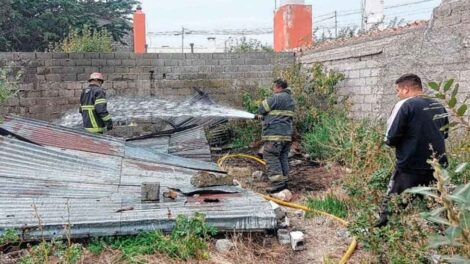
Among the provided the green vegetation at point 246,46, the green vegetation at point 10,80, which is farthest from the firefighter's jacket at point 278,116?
the green vegetation at point 246,46

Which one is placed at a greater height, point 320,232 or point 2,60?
point 2,60

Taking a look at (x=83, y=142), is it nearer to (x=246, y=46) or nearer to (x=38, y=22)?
(x=246, y=46)

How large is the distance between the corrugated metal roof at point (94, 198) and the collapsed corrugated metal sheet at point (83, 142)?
222 mm

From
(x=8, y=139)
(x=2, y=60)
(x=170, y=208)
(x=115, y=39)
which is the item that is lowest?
(x=170, y=208)

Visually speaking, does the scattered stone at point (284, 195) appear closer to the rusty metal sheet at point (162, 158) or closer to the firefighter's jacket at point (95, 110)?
the rusty metal sheet at point (162, 158)

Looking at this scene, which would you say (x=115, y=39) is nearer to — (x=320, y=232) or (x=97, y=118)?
(x=97, y=118)

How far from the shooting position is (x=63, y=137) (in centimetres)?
595

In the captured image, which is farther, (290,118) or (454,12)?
(290,118)

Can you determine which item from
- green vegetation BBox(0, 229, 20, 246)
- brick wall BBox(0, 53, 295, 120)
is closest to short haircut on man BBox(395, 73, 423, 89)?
green vegetation BBox(0, 229, 20, 246)

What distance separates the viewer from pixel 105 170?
199 inches

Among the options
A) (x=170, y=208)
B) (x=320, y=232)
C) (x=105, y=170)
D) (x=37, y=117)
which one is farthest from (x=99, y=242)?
(x=37, y=117)

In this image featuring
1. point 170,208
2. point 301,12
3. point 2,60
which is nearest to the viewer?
point 170,208

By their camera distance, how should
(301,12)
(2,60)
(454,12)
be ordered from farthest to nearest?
(301,12), (2,60), (454,12)

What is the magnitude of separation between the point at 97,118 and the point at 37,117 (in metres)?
2.56
